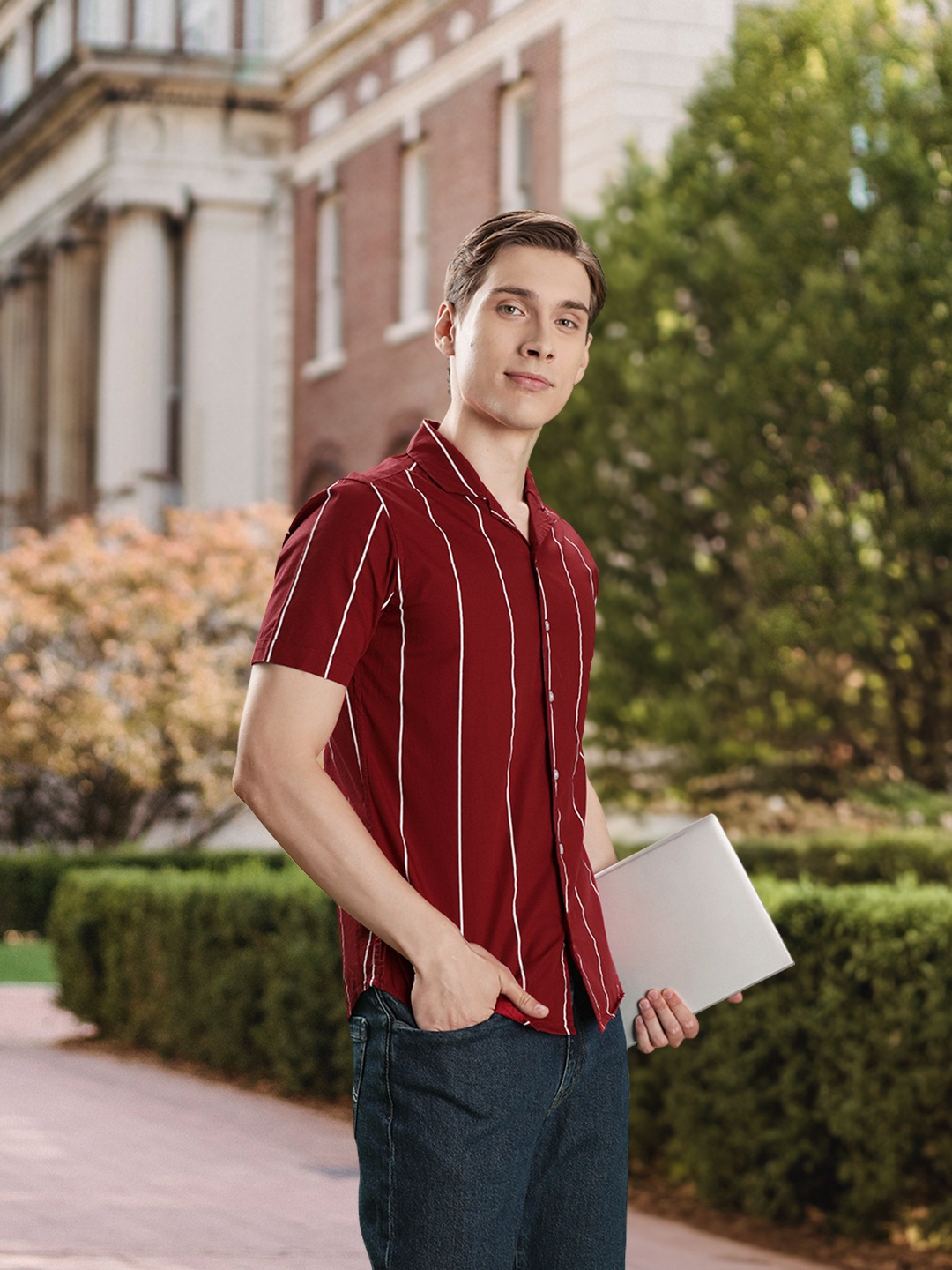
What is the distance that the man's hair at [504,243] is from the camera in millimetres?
2717

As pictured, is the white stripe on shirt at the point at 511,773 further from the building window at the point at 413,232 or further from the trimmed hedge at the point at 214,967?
the building window at the point at 413,232

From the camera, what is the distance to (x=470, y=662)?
8.25 ft

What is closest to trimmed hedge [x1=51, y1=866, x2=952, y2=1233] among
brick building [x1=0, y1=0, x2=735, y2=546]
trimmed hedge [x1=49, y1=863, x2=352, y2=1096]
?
trimmed hedge [x1=49, y1=863, x2=352, y2=1096]

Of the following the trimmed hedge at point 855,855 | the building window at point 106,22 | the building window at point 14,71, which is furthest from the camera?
the building window at point 14,71

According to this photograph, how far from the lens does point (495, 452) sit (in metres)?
2.76

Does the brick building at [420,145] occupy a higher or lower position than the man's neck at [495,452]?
higher

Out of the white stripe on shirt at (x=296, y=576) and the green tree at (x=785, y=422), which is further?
the green tree at (x=785, y=422)

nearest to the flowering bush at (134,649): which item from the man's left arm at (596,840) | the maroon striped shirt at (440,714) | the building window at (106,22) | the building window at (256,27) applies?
the building window at (256,27)

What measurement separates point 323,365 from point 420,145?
11.0 ft

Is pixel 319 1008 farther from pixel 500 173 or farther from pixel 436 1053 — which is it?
pixel 500 173

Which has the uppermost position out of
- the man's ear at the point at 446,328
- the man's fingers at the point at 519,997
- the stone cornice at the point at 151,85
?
the stone cornice at the point at 151,85

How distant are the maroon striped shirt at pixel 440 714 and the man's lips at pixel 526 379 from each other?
215 mm

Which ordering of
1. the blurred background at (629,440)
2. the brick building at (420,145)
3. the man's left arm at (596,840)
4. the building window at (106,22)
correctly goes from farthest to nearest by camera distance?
1. the building window at (106,22)
2. the brick building at (420,145)
3. the blurred background at (629,440)
4. the man's left arm at (596,840)

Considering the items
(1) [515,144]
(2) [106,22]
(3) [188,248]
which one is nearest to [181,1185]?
(1) [515,144]
